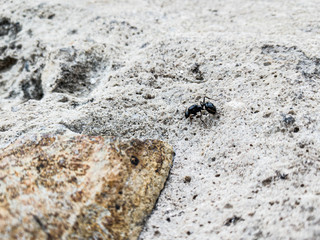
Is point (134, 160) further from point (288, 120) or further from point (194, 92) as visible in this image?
point (288, 120)

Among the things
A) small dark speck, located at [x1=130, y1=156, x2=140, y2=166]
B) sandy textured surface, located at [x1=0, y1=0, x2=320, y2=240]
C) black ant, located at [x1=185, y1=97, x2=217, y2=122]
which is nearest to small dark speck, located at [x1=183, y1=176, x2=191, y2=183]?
sandy textured surface, located at [x1=0, y1=0, x2=320, y2=240]

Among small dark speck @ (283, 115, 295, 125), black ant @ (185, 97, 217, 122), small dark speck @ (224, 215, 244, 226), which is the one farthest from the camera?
black ant @ (185, 97, 217, 122)

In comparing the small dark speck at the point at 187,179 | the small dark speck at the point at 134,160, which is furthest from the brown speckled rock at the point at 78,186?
the small dark speck at the point at 187,179

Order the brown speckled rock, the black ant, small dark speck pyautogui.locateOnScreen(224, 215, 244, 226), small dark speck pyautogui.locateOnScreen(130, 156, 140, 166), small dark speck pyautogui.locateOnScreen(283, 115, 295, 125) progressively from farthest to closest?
the black ant
small dark speck pyautogui.locateOnScreen(283, 115, 295, 125)
small dark speck pyautogui.locateOnScreen(130, 156, 140, 166)
small dark speck pyautogui.locateOnScreen(224, 215, 244, 226)
the brown speckled rock

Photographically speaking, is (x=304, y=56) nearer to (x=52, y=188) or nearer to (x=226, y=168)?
(x=226, y=168)

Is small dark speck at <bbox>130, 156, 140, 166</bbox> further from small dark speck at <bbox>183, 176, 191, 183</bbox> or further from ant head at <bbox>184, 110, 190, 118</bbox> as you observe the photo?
ant head at <bbox>184, 110, 190, 118</bbox>

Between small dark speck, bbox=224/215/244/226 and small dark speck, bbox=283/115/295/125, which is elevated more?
small dark speck, bbox=283/115/295/125

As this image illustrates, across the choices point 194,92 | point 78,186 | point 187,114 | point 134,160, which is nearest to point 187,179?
point 134,160
